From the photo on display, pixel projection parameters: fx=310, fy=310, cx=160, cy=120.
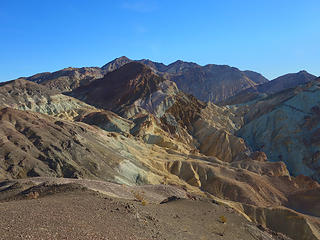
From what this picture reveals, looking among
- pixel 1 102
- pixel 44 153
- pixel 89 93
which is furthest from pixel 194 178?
pixel 89 93

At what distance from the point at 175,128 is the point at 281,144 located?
29421mm

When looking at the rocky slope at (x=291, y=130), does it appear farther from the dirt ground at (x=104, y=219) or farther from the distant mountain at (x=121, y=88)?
the dirt ground at (x=104, y=219)

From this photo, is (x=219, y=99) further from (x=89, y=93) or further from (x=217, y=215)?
(x=217, y=215)

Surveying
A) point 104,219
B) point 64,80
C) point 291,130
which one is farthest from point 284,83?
point 104,219

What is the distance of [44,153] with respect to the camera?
109 ft

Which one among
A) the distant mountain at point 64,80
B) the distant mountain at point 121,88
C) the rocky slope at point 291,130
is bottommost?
the rocky slope at point 291,130

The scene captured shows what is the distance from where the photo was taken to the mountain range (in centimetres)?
3397

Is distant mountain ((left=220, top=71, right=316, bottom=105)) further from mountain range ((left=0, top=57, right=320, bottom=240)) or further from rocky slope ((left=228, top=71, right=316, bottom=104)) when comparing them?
mountain range ((left=0, top=57, right=320, bottom=240))

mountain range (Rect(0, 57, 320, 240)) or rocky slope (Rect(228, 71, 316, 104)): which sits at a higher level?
rocky slope (Rect(228, 71, 316, 104))

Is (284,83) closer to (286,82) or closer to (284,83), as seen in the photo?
(284,83)

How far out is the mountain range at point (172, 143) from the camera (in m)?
34.0


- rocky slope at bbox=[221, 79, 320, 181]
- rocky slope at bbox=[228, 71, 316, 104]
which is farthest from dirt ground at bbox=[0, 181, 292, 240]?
rocky slope at bbox=[228, 71, 316, 104]

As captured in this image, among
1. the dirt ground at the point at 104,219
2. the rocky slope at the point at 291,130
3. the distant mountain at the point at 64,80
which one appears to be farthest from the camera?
the distant mountain at the point at 64,80

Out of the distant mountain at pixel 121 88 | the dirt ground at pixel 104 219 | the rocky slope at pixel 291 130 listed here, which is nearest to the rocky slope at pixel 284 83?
the rocky slope at pixel 291 130
